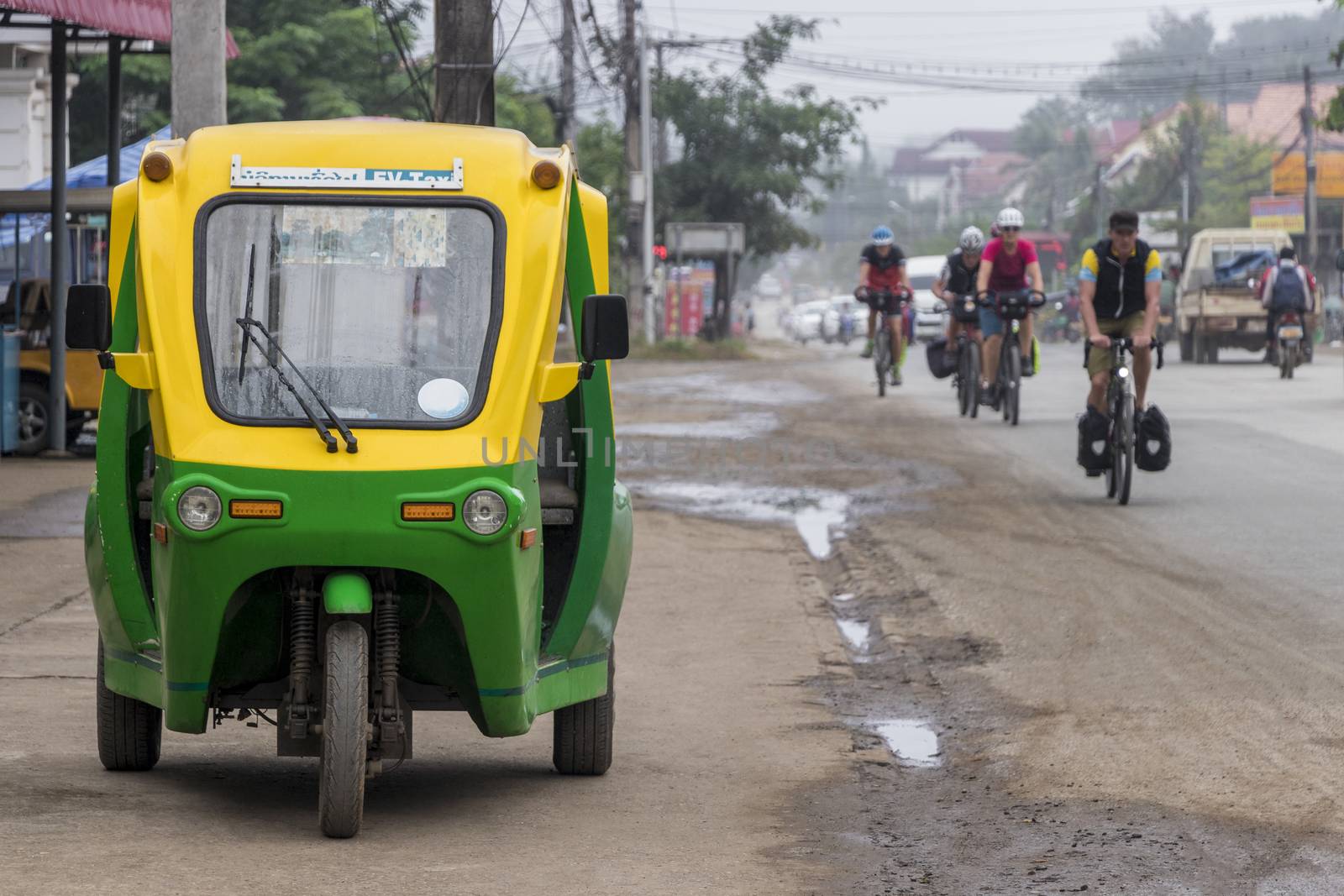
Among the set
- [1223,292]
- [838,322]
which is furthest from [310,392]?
[838,322]

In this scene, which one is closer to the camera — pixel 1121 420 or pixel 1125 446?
pixel 1121 420

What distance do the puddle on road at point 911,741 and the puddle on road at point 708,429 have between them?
12755 millimetres

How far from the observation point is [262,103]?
138 feet

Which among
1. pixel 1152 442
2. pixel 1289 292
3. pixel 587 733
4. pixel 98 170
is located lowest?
pixel 587 733

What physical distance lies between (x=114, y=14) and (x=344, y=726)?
11998mm

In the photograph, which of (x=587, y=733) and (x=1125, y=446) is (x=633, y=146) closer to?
(x=1125, y=446)

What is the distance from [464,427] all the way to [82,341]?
4.12 feet

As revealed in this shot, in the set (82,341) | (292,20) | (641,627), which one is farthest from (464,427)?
(292,20)

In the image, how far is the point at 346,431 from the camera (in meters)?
5.85

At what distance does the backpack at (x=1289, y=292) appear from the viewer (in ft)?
102

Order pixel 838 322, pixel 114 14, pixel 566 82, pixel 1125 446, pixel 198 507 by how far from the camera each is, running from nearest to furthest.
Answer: pixel 198 507 < pixel 1125 446 < pixel 114 14 < pixel 566 82 < pixel 838 322

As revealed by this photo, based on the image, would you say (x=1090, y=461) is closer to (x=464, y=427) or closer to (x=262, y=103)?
(x=464, y=427)

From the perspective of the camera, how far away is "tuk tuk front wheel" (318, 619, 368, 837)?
575 centimetres

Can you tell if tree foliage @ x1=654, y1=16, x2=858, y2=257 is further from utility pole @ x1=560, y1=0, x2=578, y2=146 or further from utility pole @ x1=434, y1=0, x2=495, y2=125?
utility pole @ x1=434, y1=0, x2=495, y2=125
